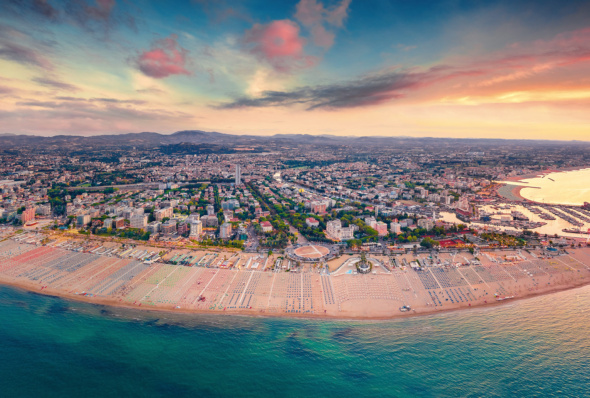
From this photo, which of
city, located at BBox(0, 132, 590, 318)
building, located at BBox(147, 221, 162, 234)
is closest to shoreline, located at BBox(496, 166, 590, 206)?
city, located at BBox(0, 132, 590, 318)

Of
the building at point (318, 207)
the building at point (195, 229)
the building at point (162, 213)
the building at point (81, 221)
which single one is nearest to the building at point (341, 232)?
the building at point (318, 207)

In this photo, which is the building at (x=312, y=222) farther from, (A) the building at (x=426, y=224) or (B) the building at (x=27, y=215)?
(B) the building at (x=27, y=215)

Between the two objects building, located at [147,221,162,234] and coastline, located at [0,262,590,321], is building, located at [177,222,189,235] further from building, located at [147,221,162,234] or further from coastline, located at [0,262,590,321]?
coastline, located at [0,262,590,321]

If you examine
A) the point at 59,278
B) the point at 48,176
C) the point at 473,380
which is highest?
the point at 48,176

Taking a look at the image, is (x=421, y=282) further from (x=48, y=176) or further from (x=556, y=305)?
(x=48, y=176)

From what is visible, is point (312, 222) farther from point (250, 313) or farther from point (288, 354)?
point (288, 354)

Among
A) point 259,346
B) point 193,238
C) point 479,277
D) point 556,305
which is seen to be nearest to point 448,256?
point 479,277
